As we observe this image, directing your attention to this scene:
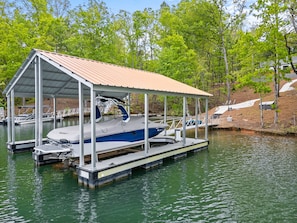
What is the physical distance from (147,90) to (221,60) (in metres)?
32.0

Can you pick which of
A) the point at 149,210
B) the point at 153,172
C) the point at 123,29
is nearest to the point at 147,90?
the point at 153,172

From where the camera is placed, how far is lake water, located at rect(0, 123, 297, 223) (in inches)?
221

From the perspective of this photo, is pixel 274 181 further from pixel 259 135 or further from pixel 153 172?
pixel 259 135

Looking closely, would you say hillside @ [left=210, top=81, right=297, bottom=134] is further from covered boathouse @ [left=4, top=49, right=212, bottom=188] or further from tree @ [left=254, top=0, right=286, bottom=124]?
covered boathouse @ [left=4, top=49, right=212, bottom=188]

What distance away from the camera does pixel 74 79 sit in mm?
11508

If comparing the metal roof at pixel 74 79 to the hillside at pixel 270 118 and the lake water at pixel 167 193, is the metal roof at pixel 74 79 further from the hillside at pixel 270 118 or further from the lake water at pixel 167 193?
the hillside at pixel 270 118

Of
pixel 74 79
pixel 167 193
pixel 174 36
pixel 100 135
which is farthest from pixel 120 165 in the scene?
pixel 174 36

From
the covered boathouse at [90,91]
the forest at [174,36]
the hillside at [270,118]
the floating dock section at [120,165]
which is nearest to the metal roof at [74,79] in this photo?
the covered boathouse at [90,91]

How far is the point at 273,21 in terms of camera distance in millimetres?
17469

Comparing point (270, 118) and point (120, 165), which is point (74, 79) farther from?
point (270, 118)

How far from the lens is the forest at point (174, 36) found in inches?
698

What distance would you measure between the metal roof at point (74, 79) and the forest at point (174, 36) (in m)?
8.58

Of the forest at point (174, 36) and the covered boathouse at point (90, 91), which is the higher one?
the forest at point (174, 36)

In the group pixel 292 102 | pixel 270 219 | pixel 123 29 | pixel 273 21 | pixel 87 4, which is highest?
pixel 87 4
